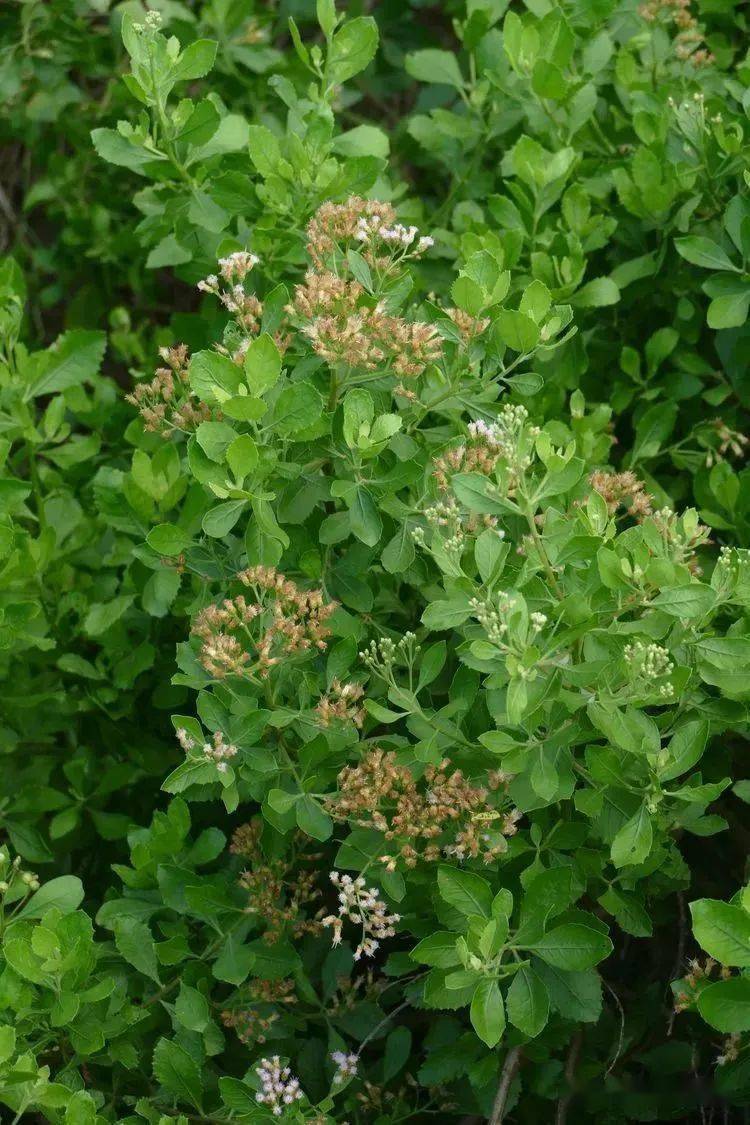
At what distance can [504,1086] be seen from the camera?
218 cm

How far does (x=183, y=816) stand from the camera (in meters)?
2.23

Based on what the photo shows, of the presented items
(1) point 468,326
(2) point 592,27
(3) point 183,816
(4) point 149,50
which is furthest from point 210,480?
(2) point 592,27

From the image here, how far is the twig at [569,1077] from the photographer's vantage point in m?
2.30

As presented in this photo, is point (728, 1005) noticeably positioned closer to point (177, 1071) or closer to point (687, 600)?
point (687, 600)

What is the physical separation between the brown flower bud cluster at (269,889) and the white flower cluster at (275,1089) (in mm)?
183

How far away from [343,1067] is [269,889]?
30 cm

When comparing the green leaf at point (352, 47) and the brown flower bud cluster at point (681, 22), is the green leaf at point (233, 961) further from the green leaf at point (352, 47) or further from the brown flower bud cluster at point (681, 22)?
the brown flower bud cluster at point (681, 22)

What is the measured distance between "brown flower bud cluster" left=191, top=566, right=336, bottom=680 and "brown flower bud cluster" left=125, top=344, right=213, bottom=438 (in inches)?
9.9

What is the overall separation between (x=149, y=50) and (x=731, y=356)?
1156mm

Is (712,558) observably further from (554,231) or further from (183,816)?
(183,816)

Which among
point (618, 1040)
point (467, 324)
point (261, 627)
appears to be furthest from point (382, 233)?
point (618, 1040)

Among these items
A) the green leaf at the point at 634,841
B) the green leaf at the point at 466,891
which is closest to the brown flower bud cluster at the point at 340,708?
the green leaf at the point at 466,891

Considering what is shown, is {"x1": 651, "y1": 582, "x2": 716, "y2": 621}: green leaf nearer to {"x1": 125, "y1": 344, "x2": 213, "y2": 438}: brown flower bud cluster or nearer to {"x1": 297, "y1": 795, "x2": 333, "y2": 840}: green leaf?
{"x1": 297, "y1": 795, "x2": 333, "y2": 840}: green leaf

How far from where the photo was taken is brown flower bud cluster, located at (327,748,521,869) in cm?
195
